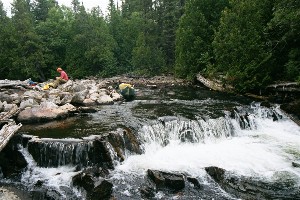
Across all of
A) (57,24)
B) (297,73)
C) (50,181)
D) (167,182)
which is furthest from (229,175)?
(57,24)

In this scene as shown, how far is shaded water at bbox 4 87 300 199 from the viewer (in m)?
10.5

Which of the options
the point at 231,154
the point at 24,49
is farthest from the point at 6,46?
the point at 231,154

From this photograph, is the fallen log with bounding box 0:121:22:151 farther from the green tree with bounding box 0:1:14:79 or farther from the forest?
the green tree with bounding box 0:1:14:79

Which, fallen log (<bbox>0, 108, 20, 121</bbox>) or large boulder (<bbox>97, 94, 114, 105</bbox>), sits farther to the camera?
large boulder (<bbox>97, 94, 114, 105</bbox>)

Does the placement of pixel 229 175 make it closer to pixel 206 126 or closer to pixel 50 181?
pixel 206 126

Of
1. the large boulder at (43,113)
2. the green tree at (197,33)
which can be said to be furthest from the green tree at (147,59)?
the large boulder at (43,113)

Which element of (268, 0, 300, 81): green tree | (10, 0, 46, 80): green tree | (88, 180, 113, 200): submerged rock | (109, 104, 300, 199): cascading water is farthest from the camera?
(10, 0, 46, 80): green tree

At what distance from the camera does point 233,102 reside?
64.2 ft

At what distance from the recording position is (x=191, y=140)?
46.3ft

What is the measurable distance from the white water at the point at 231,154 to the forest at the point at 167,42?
234 inches

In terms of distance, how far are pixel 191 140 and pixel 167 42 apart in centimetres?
3153

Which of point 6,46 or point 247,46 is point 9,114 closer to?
point 247,46

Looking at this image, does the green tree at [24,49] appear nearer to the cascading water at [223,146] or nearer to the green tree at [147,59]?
the green tree at [147,59]

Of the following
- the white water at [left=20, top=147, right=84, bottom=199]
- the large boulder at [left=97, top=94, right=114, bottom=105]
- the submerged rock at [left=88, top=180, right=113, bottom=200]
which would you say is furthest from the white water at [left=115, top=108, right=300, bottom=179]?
the large boulder at [left=97, top=94, right=114, bottom=105]
